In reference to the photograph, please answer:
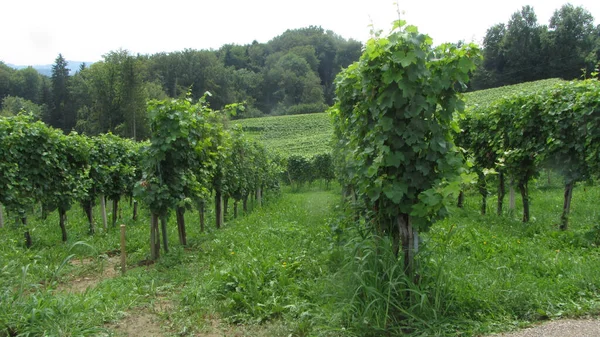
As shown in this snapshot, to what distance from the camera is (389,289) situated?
3723 millimetres

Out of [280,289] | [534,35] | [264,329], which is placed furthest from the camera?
[534,35]

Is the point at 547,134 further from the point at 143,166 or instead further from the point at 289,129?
the point at 289,129

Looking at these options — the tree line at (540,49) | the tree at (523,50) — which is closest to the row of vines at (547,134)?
the tree line at (540,49)

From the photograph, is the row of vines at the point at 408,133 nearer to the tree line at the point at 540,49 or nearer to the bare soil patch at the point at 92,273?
the bare soil patch at the point at 92,273

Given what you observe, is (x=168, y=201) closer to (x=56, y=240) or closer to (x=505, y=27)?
(x=56, y=240)

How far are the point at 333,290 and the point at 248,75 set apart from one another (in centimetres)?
8575

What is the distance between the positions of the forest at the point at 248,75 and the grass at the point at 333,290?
92.9ft

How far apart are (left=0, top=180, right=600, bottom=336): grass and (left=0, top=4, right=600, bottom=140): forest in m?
28.3

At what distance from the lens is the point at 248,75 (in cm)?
8650

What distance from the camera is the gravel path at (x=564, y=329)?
135 inches

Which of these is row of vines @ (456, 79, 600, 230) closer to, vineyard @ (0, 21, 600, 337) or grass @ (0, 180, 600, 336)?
vineyard @ (0, 21, 600, 337)

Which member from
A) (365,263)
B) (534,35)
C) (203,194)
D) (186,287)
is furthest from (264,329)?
(534,35)

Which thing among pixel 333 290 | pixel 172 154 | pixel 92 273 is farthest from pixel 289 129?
pixel 333 290

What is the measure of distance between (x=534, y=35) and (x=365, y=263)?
72338 mm
